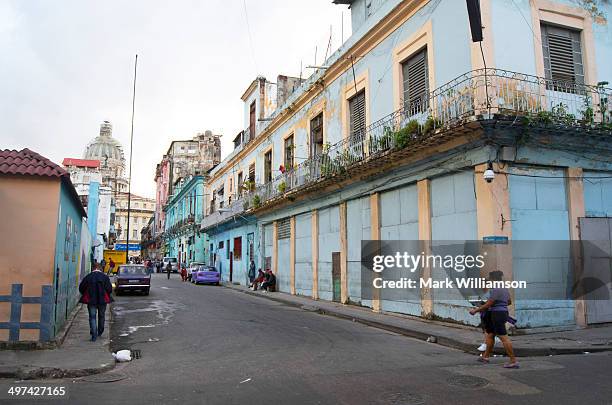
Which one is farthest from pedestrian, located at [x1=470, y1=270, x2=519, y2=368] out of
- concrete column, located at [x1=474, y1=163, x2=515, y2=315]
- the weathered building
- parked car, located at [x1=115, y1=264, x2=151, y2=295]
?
the weathered building

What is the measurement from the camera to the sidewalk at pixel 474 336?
9.24 meters

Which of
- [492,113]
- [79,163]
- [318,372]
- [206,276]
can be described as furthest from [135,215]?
[318,372]

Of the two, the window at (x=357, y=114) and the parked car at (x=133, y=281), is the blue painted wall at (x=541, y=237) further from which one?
the parked car at (x=133, y=281)

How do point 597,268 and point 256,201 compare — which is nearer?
point 597,268

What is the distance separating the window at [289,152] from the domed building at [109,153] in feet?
300

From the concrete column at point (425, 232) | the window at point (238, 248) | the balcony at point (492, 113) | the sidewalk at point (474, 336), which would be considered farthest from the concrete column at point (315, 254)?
the window at point (238, 248)

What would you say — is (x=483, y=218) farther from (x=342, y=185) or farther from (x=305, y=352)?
(x=342, y=185)

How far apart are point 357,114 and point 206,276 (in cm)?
1821

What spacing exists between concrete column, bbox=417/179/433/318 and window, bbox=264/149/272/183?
45.8 ft

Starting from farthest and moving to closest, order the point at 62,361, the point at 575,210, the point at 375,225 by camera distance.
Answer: the point at 375,225 < the point at 575,210 < the point at 62,361

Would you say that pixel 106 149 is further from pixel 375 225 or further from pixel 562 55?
pixel 562 55

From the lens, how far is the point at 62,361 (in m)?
8.17

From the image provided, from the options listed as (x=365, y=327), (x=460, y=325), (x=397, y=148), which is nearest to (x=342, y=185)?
(x=397, y=148)

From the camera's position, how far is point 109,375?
298 inches
